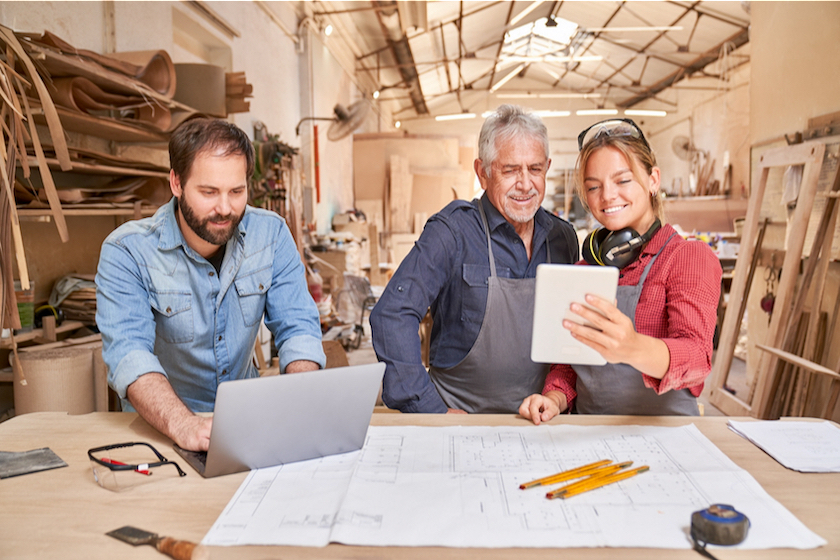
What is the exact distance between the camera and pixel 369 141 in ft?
37.2

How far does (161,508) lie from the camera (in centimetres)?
112

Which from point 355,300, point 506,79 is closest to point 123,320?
point 355,300

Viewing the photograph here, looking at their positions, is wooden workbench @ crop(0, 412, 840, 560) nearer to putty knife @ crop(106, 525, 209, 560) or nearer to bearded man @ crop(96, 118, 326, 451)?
putty knife @ crop(106, 525, 209, 560)

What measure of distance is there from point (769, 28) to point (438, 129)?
1511cm

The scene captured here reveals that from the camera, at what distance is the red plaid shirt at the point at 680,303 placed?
1.47 meters

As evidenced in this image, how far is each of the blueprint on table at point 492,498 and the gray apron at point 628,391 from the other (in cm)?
26

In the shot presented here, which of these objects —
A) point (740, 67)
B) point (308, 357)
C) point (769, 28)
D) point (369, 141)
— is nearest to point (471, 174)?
point (369, 141)

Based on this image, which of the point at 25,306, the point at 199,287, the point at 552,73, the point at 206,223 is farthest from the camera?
the point at 552,73

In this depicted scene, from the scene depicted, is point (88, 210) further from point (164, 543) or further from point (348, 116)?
point (348, 116)

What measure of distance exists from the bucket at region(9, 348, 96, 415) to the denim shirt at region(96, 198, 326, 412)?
3.40ft

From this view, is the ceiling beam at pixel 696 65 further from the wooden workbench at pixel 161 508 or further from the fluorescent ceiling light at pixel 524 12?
the wooden workbench at pixel 161 508

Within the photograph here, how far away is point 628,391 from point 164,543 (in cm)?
126

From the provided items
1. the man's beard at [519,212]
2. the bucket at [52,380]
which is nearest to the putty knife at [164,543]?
the man's beard at [519,212]

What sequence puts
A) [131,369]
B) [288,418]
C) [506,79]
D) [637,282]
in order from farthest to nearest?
[506,79] < [637,282] < [131,369] < [288,418]
